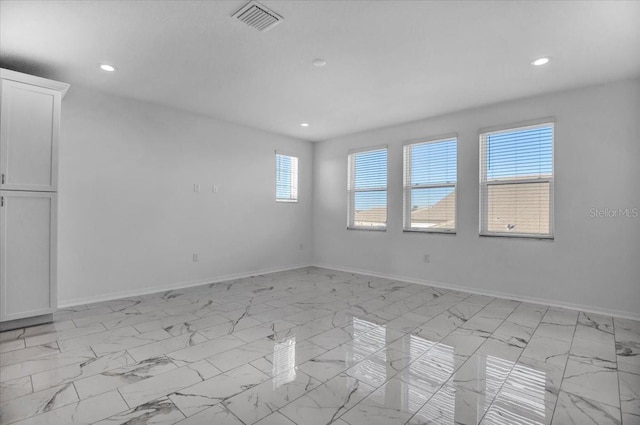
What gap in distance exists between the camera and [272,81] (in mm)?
3660

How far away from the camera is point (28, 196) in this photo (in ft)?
10.3

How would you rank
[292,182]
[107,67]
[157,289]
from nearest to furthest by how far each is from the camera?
1. [107,67]
2. [157,289]
3. [292,182]

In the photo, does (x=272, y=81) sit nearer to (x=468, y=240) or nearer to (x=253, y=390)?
(x=253, y=390)

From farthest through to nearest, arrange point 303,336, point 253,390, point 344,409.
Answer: point 303,336
point 253,390
point 344,409

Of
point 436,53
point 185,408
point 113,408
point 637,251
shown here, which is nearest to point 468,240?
point 637,251

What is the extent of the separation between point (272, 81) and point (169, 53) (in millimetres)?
1095

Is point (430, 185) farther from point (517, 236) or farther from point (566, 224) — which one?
point (566, 224)

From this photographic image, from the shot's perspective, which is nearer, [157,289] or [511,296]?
[511,296]

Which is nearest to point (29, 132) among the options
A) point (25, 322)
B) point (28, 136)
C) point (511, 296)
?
point (28, 136)

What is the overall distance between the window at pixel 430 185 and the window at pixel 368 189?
0.48 m

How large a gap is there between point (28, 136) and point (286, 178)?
3921 mm

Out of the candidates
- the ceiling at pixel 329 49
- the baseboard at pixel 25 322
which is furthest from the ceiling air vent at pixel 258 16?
the baseboard at pixel 25 322

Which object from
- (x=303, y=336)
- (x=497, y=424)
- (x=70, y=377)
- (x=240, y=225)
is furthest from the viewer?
(x=240, y=225)

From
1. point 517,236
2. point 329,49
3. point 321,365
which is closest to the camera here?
point 321,365
